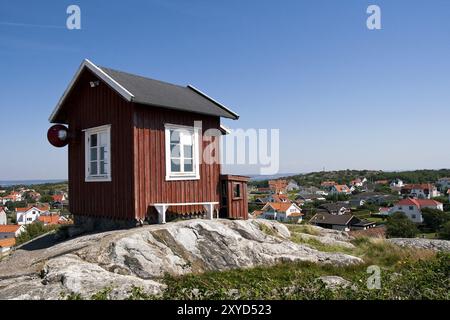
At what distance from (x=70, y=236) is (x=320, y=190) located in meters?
139

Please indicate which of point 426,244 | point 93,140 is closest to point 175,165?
point 93,140

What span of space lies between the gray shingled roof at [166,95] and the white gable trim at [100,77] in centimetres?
32

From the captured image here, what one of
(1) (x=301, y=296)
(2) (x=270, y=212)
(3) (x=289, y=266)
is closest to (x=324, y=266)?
(3) (x=289, y=266)

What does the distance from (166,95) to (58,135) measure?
4272 mm

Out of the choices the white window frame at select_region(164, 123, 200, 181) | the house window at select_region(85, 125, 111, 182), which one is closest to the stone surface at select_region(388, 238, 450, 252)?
the white window frame at select_region(164, 123, 200, 181)

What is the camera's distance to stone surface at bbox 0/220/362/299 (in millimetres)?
6344

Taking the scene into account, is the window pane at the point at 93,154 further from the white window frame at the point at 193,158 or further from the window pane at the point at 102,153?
the white window frame at the point at 193,158

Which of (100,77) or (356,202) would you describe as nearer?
(100,77)

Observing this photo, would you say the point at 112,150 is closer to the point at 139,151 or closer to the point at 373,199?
the point at 139,151

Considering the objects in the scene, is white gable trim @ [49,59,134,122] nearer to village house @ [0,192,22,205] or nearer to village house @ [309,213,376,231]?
village house @ [309,213,376,231]

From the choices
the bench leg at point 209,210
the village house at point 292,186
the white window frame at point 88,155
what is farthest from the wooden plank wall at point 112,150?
the village house at point 292,186

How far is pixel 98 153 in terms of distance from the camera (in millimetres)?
12227

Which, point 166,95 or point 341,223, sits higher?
point 166,95
